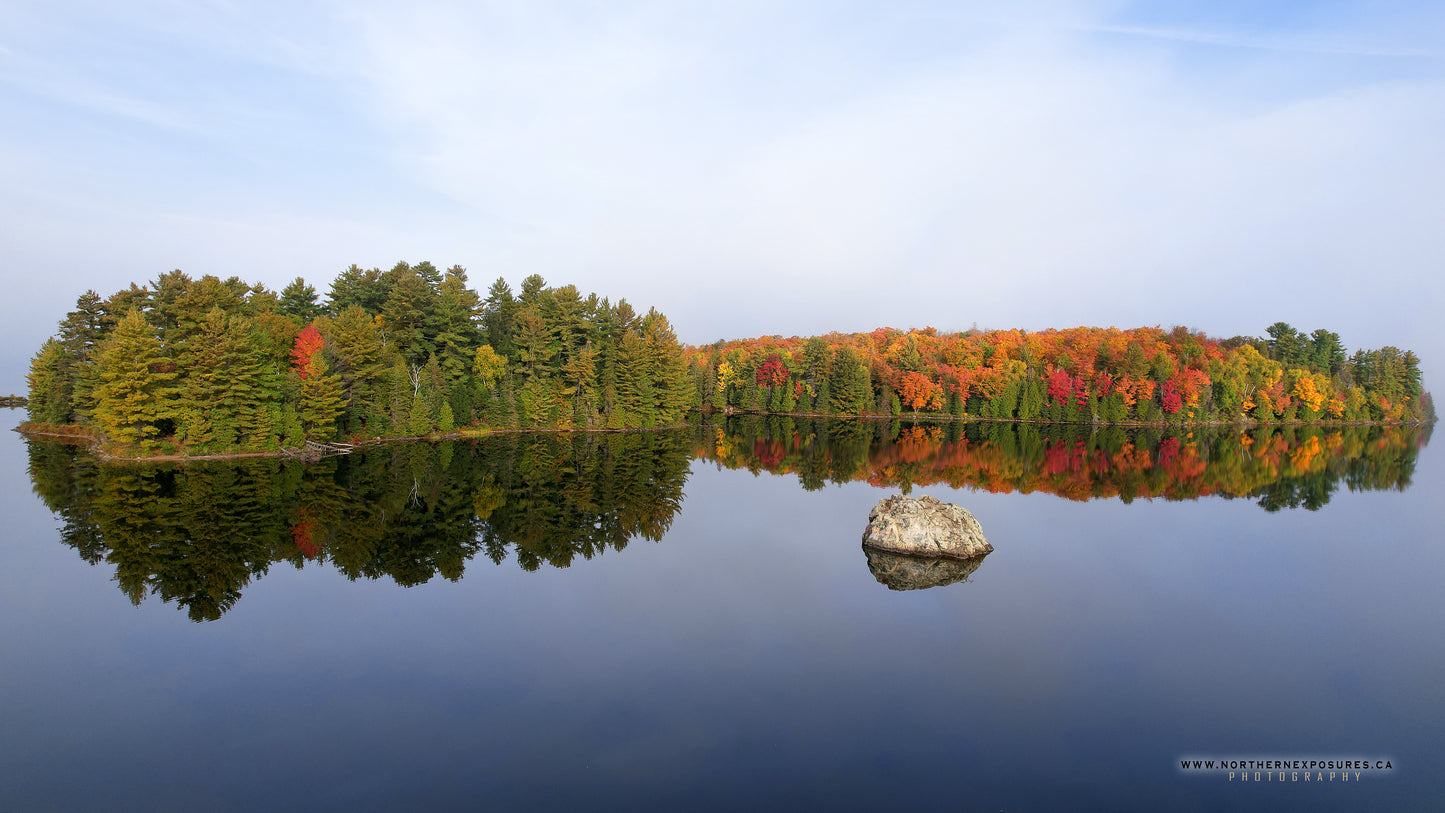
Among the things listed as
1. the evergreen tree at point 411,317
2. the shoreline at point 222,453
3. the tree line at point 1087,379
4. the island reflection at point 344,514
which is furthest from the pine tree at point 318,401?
the tree line at point 1087,379

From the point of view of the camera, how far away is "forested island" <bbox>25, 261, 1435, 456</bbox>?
30.1 meters

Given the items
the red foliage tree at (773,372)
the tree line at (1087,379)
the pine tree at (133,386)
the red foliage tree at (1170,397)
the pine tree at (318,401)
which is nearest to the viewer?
the pine tree at (133,386)

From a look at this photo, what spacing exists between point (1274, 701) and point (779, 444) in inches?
1382

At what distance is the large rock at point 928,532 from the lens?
1761cm

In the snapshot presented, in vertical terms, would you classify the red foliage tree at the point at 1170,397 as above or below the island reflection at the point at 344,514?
above

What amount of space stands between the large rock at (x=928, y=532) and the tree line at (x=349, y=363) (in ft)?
93.7

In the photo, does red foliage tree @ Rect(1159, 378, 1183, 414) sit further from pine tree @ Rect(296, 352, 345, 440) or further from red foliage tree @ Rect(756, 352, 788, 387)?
pine tree @ Rect(296, 352, 345, 440)

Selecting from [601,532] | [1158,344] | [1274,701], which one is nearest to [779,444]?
[601,532]

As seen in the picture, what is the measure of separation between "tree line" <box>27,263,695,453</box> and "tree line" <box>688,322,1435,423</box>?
23.8 m

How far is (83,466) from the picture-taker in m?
28.5

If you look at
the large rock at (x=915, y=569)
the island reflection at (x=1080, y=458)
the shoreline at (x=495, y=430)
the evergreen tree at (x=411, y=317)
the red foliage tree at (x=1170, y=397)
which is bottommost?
the large rock at (x=915, y=569)

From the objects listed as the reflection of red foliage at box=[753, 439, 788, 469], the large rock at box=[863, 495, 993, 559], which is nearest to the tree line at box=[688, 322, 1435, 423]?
the reflection of red foliage at box=[753, 439, 788, 469]

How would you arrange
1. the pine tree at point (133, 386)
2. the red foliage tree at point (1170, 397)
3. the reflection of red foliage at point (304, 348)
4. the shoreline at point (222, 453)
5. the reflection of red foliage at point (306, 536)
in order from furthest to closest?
the red foliage tree at point (1170, 397), the reflection of red foliage at point (304, 348), the shoreline at point (222, 453), the pine tree at point (133, 386), the reflection of red foliage at point (306, 536)

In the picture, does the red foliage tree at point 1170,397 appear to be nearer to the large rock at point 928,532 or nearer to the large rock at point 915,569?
the large rock at point 928,532
